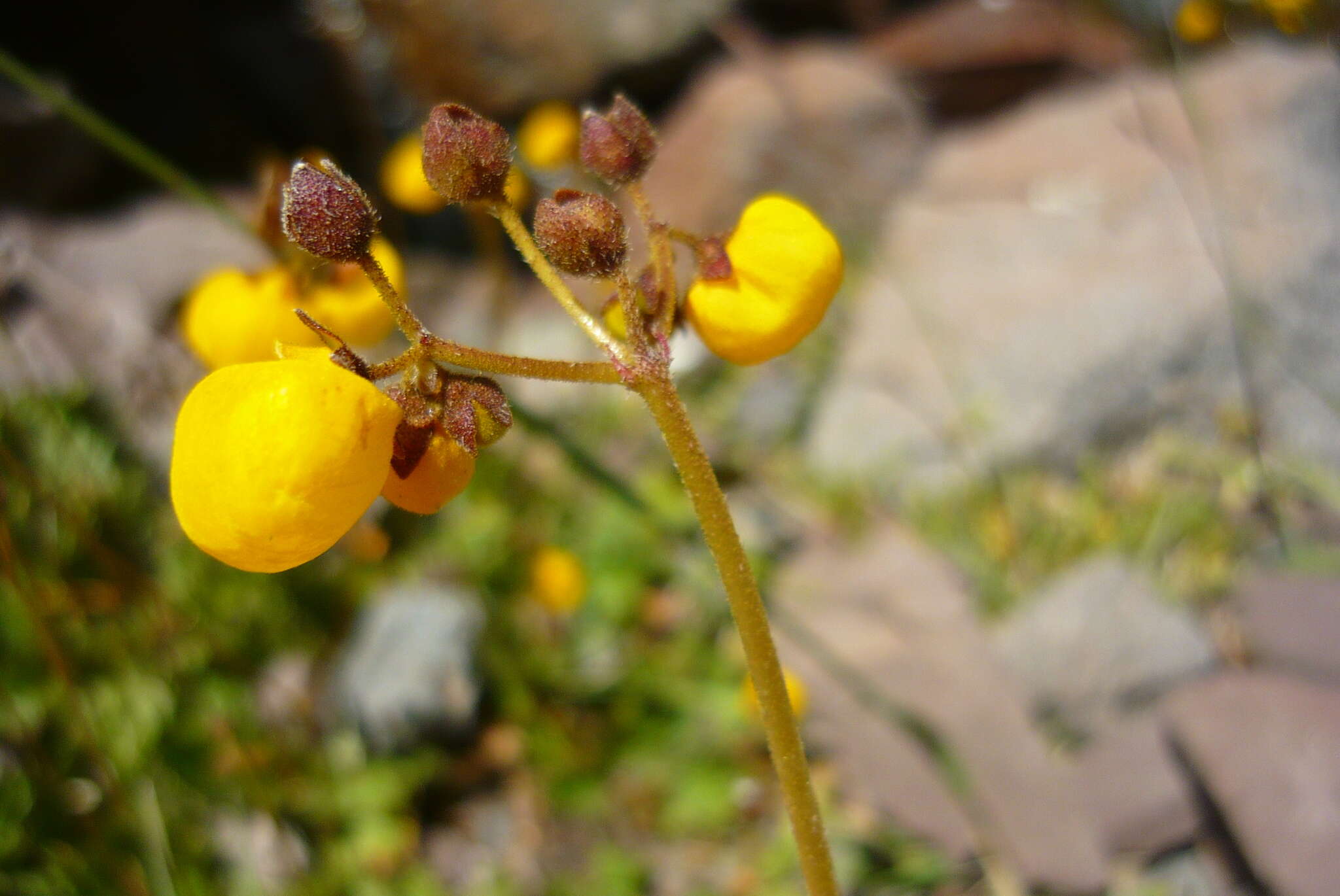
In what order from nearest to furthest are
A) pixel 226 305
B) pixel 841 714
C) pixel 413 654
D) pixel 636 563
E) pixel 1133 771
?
pixel 226 305, pixel 1133 771, pixel 841 714, pixel 413 654, pixel 636 563

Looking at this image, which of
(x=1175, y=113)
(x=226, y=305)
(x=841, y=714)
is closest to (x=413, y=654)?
(x=841, y=714)

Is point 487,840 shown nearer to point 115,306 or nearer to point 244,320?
point 244,320

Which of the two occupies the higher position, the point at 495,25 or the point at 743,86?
the point at 495,25

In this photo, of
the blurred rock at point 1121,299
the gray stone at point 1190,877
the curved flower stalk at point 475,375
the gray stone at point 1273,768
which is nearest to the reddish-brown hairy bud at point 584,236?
the curved flower stalk at point 475,375

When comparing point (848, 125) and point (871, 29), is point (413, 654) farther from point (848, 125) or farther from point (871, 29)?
point (871, 29)

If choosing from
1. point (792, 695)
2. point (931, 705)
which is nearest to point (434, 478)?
point (792, 695)

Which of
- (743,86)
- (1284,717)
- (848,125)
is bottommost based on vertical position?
(1284,717)
